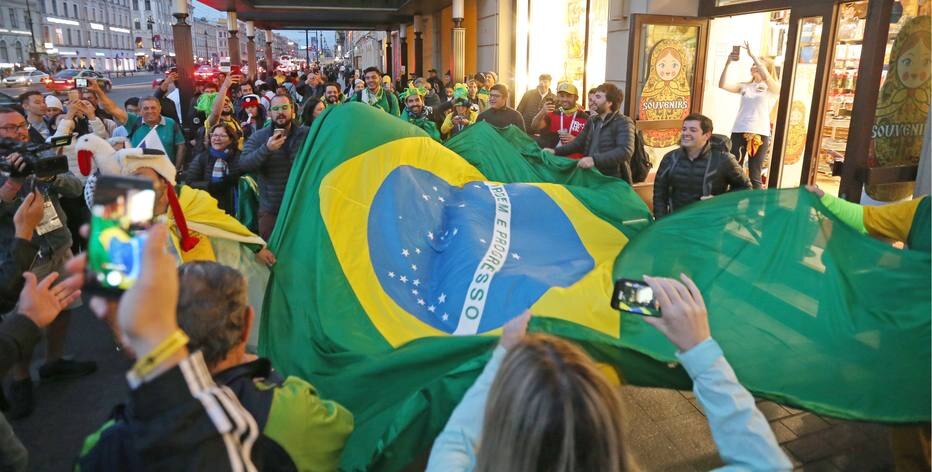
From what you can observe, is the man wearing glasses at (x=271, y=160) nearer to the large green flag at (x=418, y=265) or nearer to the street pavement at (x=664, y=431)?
the large green flag at (x=418, y=265)

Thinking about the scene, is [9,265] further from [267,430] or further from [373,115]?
[373,115]

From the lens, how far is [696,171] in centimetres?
490

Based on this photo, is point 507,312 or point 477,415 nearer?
point 477,415

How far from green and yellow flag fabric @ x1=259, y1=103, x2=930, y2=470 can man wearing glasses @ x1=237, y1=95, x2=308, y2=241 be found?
1001 mm

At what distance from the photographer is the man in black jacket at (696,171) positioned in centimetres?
475

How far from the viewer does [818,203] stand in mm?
2986

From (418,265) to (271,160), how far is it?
2205mm

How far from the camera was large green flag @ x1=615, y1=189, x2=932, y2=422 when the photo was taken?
8.19 feet

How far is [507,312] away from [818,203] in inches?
63.5

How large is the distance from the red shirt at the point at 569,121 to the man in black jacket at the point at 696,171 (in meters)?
2.53

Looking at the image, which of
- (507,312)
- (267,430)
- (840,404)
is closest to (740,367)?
(840,404)

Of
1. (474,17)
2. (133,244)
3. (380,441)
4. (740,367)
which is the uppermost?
(474,17)

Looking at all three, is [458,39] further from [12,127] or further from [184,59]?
[12,127]

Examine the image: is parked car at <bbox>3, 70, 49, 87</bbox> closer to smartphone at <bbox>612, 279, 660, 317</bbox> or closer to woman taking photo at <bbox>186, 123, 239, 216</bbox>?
woman taking photo at <bbox>186, 123, 239, 216</bbox>
